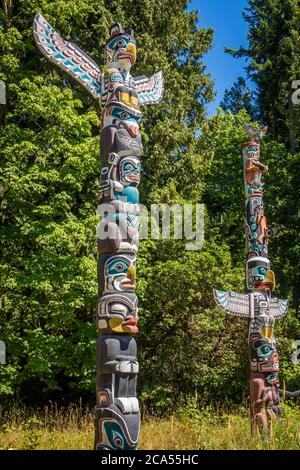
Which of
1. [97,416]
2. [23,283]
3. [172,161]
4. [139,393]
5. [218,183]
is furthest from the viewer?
[218,183]

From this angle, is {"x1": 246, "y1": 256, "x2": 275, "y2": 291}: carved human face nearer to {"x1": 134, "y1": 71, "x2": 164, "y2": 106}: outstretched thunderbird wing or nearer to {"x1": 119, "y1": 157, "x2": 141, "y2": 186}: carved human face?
{"x1": 134, "y1": 71, "x2": 164, "y2": 106}: outstretched thunderbird wing

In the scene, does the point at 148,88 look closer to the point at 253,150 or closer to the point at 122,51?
the point at 122,51

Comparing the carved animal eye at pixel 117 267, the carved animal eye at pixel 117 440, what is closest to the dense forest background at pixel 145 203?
the carved animal eye at pixel 117 267

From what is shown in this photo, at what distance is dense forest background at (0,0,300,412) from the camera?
14.2m

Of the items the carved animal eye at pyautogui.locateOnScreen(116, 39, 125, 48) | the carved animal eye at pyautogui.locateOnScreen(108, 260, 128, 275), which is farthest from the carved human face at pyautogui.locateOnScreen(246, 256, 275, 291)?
the carved animal eye at pyautogui.locateOnScreen(116, 39, 125, 48)

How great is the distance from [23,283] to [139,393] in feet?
16.2

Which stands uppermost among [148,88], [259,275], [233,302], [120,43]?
[120,43]

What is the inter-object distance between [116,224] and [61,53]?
266 centimetres

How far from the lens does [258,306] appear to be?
11336mm

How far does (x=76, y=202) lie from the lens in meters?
16.9

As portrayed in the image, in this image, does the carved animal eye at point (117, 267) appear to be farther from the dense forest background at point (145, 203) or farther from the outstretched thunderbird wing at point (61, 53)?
the dense forest background at point (145, 203)

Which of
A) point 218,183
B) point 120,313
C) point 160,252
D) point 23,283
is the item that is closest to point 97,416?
point 120,313

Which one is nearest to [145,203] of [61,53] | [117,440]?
[61,53]

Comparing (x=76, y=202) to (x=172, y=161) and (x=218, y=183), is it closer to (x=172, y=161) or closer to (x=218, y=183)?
(x=172, y=161)
